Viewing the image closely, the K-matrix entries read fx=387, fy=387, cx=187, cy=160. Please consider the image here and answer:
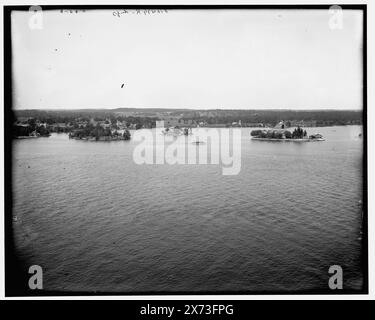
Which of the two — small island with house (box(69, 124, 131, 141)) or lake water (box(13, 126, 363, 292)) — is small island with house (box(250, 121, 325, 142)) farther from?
small island with house (box(69, 124, 131, 141))

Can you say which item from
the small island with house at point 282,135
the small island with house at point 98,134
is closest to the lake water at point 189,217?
the small island with house at point 98,134

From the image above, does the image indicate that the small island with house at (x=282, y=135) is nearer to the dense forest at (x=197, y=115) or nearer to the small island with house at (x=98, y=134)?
the dense forest at (x=197, y=115)

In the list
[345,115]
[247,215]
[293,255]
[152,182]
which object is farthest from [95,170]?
[345,115]

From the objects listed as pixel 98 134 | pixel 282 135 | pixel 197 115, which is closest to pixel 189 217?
pixel 197 115

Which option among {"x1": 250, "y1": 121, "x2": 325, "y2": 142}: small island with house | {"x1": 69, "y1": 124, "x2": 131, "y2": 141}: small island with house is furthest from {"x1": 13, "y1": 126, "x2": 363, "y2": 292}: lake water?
{"x1": 250, "y1": 121, "x2": 325, "y2": 142}: small island with house

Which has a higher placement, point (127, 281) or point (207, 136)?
point (207, 136)
